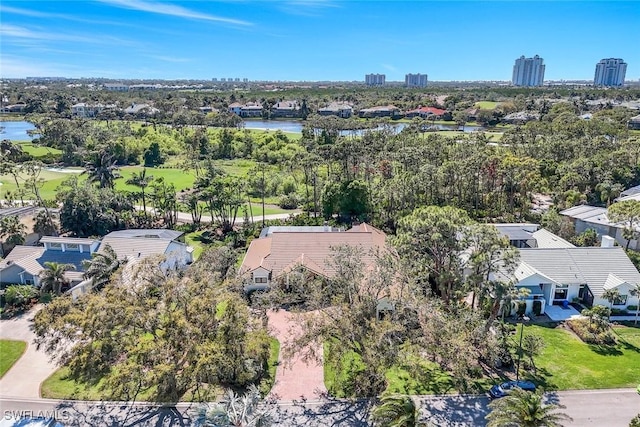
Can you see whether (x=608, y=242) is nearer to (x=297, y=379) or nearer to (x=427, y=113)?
(x=297, y=379)

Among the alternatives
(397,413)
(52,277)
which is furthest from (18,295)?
(397,413)

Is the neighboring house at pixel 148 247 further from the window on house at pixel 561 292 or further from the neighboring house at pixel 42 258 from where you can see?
the window on house at pixel 561 292

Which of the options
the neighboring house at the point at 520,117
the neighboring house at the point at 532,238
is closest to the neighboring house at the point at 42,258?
the neighboring house at the point at 532,238

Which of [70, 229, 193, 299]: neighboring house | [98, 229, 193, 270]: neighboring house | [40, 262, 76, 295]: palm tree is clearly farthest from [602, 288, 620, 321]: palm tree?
[40, 262, 76, 295]: palm tree

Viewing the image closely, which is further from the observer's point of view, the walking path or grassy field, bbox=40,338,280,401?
the walking path

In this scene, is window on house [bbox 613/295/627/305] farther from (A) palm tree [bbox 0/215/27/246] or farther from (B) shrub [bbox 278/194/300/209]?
(A) palm tree [bbox 0/215/27/246]
